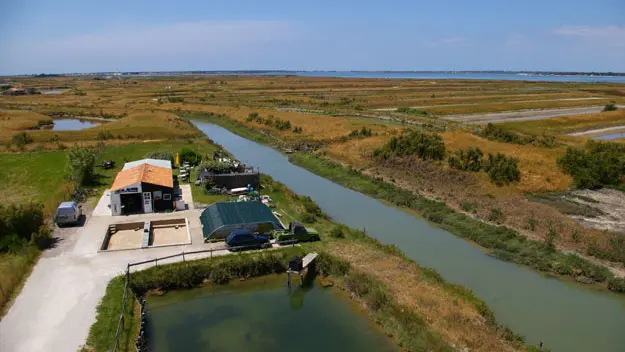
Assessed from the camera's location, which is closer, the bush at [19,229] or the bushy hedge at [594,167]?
the bush at [19,229]

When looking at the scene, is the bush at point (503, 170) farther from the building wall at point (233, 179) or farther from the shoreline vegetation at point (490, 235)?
the building wall at point (233, 179)

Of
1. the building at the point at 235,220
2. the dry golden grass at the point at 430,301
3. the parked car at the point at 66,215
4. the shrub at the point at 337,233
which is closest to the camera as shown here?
the dry golden grass at the point at 430,301

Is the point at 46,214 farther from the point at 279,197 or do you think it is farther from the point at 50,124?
the point at 50,124

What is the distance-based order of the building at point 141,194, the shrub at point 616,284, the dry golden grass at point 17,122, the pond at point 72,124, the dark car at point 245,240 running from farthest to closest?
the pond at point 72,124 → the dry golden grass at point 17,122 → the building at point 141,194 → the dark car at point 245,240 → the shrub at point 616,284

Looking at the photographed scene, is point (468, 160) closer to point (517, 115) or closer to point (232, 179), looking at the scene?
point (232, 179)

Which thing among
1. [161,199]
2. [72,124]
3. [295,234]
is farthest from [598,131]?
[72,124]

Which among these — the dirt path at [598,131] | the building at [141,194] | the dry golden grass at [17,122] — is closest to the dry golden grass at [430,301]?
the building at [141,194]

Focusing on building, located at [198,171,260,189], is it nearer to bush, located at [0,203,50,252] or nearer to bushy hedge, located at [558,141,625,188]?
bush, located at [0,203,50,252]
